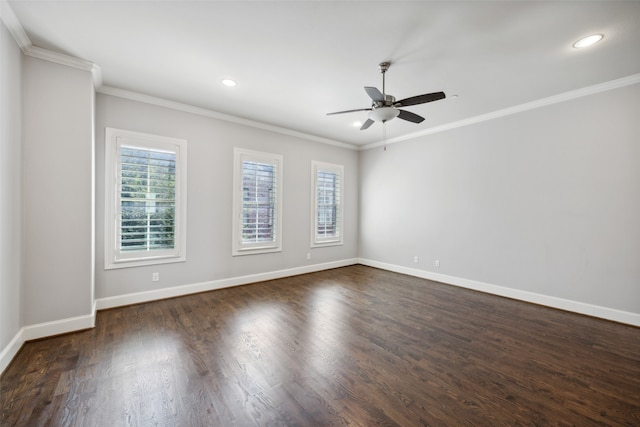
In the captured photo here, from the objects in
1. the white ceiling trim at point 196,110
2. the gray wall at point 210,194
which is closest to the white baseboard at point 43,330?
the gray wall at point 210,194

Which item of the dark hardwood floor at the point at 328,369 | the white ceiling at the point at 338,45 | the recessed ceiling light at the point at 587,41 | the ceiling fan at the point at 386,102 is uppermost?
the white ceiling at the point at 338,45

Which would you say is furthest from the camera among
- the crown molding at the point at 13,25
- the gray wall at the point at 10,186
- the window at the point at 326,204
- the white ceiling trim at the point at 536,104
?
the window at the point at 326,204

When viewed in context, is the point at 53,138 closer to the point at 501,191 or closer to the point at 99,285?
the point at 99,285

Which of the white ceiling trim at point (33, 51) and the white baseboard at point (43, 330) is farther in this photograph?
the white baseboard at point (43, 330)

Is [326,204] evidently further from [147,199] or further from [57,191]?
[57,191]

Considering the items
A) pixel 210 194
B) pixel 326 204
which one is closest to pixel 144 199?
pixel 210 194

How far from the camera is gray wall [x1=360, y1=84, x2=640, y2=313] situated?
3289 millimetres

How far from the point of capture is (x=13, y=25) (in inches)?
90.2

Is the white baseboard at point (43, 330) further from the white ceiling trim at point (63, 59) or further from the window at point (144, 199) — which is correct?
the white ceiling trim at point (63, 59)

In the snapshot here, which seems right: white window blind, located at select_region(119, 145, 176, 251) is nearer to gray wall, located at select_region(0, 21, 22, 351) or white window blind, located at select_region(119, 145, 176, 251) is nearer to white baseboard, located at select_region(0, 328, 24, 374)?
gray wall, located at select_region(0, 21, 22, 351)

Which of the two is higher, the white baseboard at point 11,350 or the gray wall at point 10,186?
the gray wall at point 10,186

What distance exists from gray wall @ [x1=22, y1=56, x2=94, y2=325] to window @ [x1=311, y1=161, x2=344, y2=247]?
375cm

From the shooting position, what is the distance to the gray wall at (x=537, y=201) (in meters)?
3.29

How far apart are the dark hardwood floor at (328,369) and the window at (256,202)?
1.43 m
